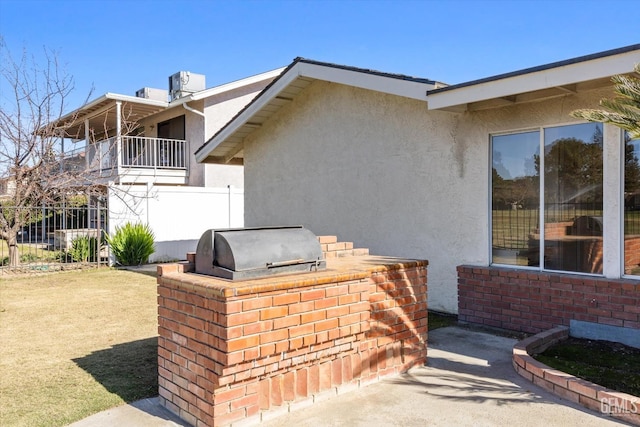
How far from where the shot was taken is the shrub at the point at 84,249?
50.4 ft

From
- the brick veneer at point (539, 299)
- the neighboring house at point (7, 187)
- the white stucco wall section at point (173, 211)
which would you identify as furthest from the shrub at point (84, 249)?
the brick veneer at point (539, 299)

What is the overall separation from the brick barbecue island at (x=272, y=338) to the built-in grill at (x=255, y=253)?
11 centimetres

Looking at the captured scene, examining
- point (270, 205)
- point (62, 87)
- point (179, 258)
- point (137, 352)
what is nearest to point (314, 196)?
point (270, 205)

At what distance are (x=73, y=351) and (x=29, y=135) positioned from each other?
12504 mm

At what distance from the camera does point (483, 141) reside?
7.49 m

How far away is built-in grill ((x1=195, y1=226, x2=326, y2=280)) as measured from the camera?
3986 mm

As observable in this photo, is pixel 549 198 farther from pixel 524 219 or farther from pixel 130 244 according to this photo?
pixel 130 244

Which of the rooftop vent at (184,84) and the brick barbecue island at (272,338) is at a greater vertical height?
the rooftop vent at (184,84)

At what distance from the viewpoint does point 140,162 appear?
21.2m

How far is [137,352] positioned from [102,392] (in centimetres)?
147

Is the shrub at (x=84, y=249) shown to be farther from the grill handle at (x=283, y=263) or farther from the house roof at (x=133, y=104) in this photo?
the grill handle at (x=283, y=263)

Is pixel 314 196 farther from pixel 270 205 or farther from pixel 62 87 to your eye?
pixel 62 87

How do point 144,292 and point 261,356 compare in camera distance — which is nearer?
point 261,356
